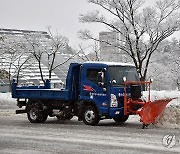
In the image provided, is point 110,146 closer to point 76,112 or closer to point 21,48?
point 76,112

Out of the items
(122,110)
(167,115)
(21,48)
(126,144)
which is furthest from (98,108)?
(21,48)

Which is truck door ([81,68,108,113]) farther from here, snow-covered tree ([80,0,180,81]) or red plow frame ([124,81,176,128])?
snow-covered tree ([80,0,180,81])

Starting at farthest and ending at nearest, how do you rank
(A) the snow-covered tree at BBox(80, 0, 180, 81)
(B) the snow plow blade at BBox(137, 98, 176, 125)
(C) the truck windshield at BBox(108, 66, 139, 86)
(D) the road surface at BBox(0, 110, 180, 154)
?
(A) the snow-covered tree at BBox(80, 0, 180, 81), (C) the truck windshield at BBox(108, 66, 139, 86), (B) the snow plow blade at BBox(137, 98, 176, 125), (D) the road surface at BBox(0, 110, 180, 154)

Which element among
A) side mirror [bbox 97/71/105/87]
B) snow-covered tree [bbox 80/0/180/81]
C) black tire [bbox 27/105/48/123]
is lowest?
black tire [bbox 27/105/48/123]

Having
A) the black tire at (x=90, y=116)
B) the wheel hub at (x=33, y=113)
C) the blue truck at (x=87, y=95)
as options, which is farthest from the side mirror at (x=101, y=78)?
the wheel hub at (x=33, y=113)

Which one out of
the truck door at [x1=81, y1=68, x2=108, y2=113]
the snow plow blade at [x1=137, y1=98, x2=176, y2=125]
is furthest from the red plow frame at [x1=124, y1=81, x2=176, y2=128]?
the truck door at [x1=81, y1=68, x2=108, y2=113]

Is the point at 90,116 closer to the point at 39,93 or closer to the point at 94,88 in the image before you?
the point at 94,88

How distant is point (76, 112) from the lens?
596 inches

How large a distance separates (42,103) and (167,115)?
16.8ft

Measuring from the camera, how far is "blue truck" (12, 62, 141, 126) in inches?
543

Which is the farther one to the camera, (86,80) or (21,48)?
(21,48)

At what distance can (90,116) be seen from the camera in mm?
14289

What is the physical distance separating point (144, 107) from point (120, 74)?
5.48 ft

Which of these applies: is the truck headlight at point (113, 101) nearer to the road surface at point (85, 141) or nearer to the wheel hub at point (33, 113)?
the road surface at point (85, 141)
